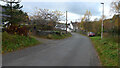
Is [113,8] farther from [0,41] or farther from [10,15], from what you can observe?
[0,41]

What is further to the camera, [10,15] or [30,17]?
[30,17]

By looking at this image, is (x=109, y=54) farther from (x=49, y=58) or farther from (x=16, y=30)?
(x=16, y=30)

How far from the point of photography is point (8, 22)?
11.2m

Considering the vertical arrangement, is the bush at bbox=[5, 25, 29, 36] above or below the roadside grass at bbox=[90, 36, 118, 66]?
above

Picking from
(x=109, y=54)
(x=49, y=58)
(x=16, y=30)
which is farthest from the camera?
(x=16, y=30)

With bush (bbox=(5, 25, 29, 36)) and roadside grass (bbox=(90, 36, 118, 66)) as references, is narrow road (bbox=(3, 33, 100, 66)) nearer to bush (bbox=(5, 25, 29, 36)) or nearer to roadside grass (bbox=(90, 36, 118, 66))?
roadside grass (bbox=(90, 36, 118, 66))

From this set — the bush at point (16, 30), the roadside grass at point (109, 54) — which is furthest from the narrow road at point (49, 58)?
the bush at point (16, 30)

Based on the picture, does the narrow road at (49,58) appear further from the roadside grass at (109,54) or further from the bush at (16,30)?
the bush at (16,30)

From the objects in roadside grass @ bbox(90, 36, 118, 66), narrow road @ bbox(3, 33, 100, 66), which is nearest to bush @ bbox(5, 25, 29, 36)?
narrow road @ bbox(3, 33, 100, 66)

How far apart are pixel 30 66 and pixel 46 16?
15.9 metres

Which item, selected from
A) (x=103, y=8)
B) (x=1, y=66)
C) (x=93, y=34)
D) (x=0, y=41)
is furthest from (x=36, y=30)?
(x=93, y=34)

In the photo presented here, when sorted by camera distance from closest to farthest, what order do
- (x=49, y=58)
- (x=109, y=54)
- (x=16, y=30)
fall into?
(x=49, y=58) → (x=109, y=54) → (x=16, y=30)

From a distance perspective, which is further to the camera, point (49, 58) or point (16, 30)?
point (16, 30)

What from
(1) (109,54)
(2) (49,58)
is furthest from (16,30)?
(1) (109,54)
